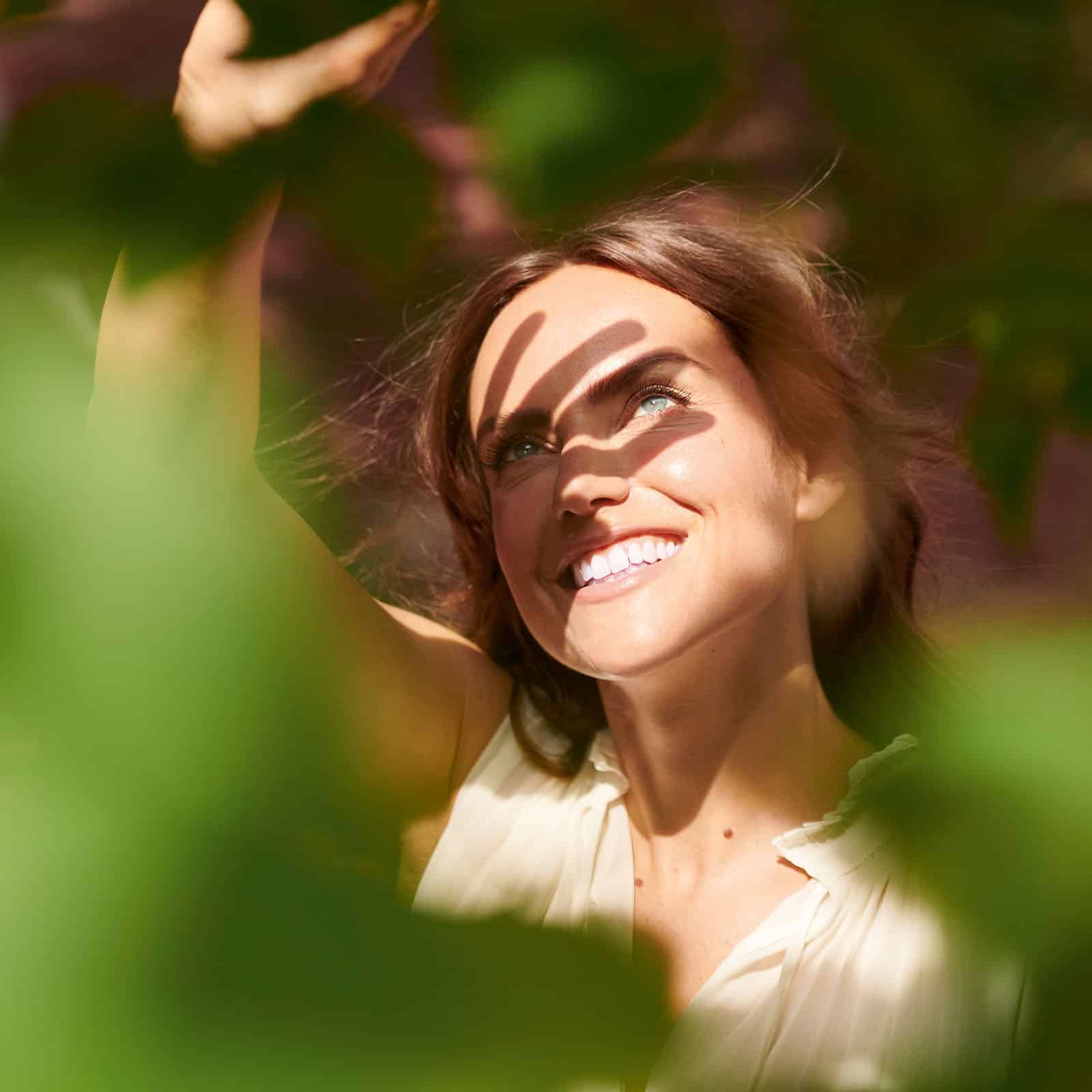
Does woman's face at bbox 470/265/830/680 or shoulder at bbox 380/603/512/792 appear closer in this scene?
woman's face at bbox 470/265/830/680

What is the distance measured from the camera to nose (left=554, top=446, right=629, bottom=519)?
2.58ft

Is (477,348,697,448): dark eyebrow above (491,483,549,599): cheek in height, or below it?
above

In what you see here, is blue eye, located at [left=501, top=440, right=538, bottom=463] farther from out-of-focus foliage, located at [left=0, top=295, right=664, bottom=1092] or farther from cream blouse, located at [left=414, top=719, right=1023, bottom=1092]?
out-of-focus foliage, located at [left=0, top=295, right=664, bottom=1092]

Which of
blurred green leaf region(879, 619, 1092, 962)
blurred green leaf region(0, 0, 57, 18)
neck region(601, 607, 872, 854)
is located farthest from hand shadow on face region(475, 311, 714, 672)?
blurred green leaf region(0, 0, 57, 18)

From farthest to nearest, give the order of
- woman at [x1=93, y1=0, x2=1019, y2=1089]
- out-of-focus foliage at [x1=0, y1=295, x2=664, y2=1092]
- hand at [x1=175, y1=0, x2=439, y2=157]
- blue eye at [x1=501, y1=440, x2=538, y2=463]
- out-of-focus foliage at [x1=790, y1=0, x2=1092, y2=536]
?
blue eye at [x1=501, y1=440, x2=538, y2=463], woman at [x1=93, y1=0, x2=1019, y2=1089], out-of-focus foliage at [x1=790, y1=0, x2=1092, y2=536], hand at [x1=175, y1=0, x2=439, y2=157], out-of-focus foliage at [x1=0, y1=295, x2=664, y2=1092]

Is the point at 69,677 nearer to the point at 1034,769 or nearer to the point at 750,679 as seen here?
the point at 1034,769

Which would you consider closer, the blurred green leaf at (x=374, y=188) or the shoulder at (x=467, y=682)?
the blurred green leaf at (x=374, y=188)

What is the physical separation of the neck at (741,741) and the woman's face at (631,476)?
5 cm

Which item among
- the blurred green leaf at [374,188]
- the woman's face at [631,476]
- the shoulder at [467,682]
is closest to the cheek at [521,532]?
the woman's face at [631,476]

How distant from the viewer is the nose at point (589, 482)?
2.58 feet

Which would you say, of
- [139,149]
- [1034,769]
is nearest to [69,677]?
[139,149]

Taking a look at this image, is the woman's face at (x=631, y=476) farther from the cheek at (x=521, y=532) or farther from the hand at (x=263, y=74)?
the hand at (x=263, y=74)

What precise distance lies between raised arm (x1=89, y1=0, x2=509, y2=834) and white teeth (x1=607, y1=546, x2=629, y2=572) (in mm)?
173

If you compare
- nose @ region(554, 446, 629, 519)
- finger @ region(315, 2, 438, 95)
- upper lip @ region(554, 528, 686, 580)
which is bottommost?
upper lip @ region(554, 528, 686, 580)
